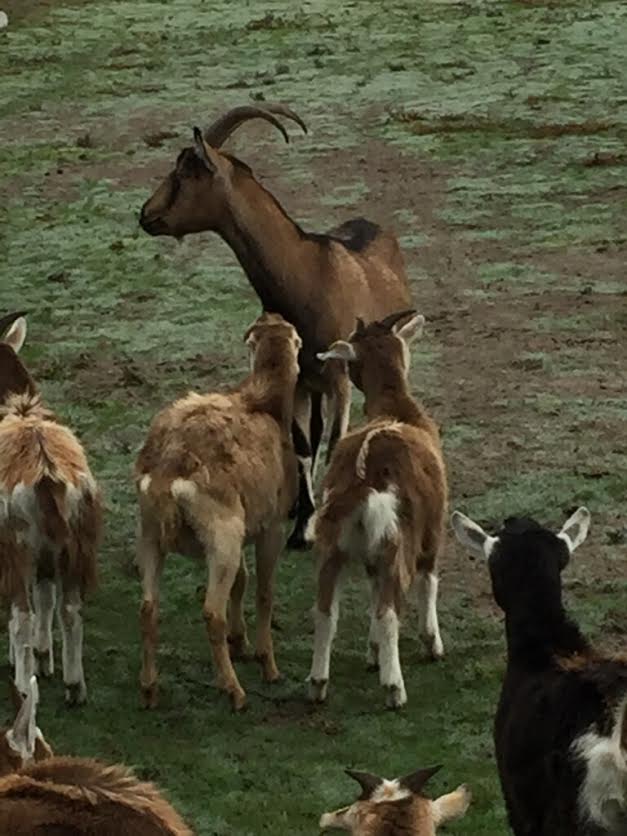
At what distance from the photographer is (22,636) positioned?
7727 millimetres

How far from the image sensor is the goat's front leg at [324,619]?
796cm

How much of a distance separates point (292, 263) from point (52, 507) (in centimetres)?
332

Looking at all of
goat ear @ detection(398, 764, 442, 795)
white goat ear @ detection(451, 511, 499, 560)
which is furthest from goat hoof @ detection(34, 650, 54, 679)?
goat ear @ detection(398, 764, 442, 795)

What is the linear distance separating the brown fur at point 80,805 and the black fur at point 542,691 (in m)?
1.28

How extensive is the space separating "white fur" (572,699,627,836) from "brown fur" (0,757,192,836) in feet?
4.25

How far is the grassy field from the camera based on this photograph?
7.91 meters

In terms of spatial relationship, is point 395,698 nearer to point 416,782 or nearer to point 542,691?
point 542,691

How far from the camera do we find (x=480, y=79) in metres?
24.7

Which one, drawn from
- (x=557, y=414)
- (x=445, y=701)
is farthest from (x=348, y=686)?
(x=557, y=414)

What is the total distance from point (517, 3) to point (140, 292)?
18.0 meters

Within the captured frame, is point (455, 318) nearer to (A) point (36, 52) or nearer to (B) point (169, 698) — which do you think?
(B) point (169, 698)

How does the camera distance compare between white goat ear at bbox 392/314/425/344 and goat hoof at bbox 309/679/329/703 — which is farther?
white goat ear at bbox 392/314/425/344

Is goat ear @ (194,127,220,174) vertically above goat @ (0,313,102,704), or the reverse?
goat ear @ (194,127,220,174)

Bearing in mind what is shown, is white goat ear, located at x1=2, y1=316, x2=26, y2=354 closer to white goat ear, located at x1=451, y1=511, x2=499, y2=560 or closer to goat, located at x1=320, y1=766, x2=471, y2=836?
white goat ear, located at x1=451, y1=511, x2=499, y2=560
